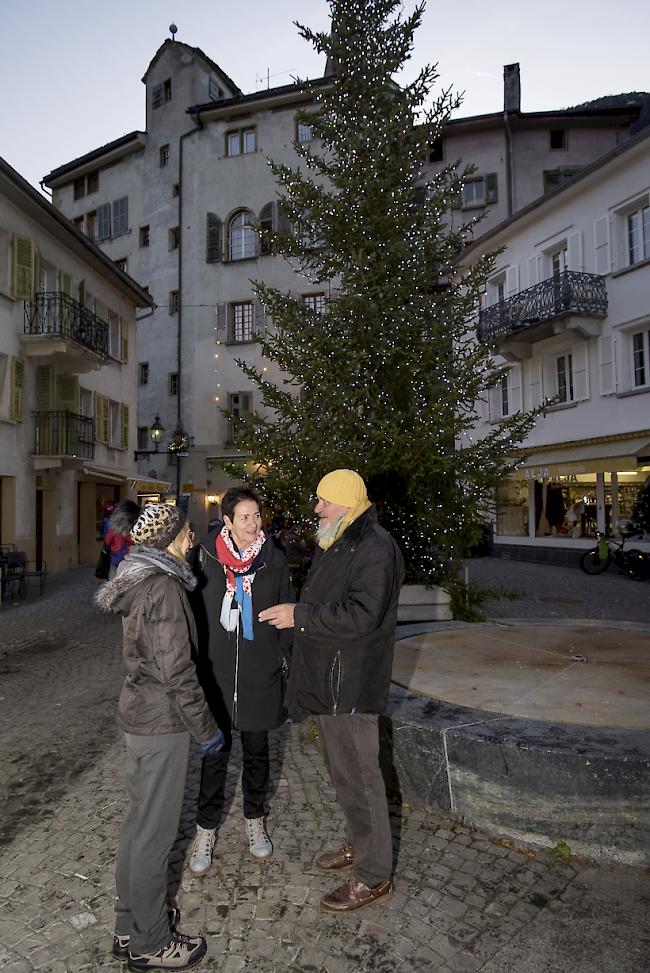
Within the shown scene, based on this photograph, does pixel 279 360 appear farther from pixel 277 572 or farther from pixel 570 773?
pixel 570 773

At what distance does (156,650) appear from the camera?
2617mm

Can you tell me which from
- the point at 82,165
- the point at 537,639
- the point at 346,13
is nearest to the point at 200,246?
the point at 82,165

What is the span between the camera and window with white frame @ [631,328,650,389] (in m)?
18.7

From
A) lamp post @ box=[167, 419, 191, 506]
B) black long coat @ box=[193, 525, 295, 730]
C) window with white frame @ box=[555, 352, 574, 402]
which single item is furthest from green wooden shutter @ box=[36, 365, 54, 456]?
black long coat @ box=[193, 525, 295, 730]

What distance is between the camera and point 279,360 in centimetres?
891

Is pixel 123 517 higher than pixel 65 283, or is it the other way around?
pixel 65 283

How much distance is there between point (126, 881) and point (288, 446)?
20.1 feet

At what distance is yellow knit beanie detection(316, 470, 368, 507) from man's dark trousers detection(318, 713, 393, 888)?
0.86 m

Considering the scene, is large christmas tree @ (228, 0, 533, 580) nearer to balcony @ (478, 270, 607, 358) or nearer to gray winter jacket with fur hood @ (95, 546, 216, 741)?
gray winter jacket with fur hood @ (95, 546, 216, 741)

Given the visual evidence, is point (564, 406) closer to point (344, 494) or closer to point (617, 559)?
point (617, 559)

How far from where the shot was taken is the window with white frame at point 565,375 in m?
21.6

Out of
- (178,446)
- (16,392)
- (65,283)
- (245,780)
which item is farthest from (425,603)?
(178,446)

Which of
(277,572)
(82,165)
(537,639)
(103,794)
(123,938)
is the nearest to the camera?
(123,938)

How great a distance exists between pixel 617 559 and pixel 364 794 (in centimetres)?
1562
